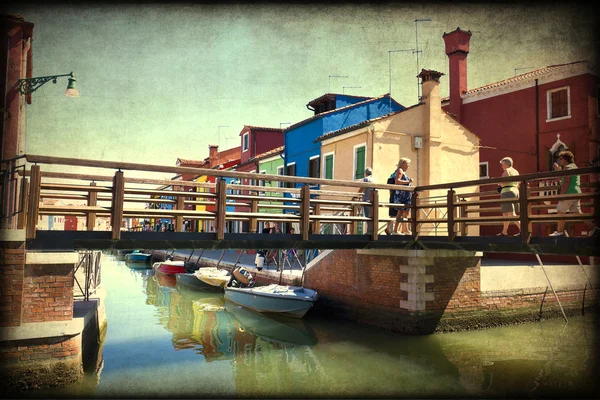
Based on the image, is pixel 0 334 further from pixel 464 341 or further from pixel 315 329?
pixel 464 341

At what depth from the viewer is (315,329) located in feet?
40.9

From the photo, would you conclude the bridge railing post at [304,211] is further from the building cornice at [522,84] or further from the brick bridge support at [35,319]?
the building cornice at [522,84]

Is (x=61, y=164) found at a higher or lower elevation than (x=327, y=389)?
higher

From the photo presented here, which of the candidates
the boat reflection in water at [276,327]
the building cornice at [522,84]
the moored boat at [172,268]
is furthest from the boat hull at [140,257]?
the building cornice at [522,84]

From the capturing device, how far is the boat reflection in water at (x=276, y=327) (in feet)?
38.5

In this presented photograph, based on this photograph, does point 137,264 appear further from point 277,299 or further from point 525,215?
point 525,215

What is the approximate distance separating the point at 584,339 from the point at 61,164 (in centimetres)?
1254

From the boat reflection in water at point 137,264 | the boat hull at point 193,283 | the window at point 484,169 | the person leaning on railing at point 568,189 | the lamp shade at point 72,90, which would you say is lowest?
the boat reflection in water at point 137,264

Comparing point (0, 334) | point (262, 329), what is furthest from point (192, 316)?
point (0, 334)

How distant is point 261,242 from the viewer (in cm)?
858

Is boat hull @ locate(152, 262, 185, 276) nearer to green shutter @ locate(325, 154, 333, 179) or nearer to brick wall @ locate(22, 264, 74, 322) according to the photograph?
green shutter @ locate(325, 154, 333, 179)

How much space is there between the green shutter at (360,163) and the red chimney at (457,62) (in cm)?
646

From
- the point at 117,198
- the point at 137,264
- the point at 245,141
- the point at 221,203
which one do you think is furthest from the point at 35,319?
the point at 137,264

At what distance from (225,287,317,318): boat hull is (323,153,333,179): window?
278 inches
